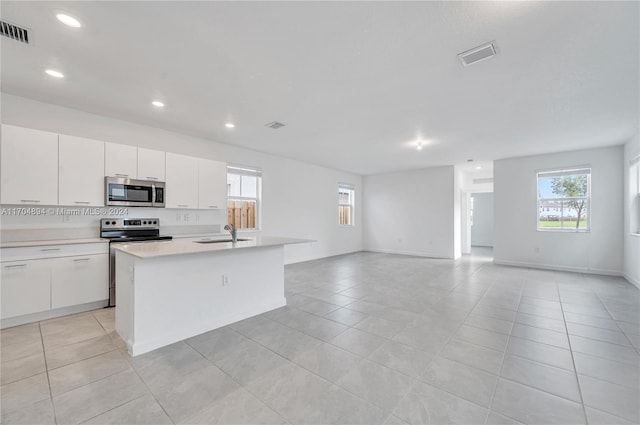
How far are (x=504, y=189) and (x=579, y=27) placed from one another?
5359 mm

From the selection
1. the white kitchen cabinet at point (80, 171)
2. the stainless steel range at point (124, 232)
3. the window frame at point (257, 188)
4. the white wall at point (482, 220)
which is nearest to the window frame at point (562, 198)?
the white wall at point (482, 220)

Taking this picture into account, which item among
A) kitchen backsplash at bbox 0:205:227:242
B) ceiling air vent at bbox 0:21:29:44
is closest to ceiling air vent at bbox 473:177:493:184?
kitchen backsplash at bbox 0:205:227:242

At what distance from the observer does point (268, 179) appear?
6105 mm

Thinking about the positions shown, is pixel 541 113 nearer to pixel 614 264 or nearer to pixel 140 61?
pixel 614 264

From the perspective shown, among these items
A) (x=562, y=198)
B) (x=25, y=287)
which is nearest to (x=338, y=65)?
(x=25, y=287)

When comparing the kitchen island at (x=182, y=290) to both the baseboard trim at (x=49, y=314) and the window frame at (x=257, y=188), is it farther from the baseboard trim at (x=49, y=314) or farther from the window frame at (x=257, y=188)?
the window frame at (x=257, y=188)

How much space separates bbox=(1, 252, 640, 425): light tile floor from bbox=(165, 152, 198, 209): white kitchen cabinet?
1781 mm

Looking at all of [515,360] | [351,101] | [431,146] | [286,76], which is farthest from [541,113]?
[286,76]

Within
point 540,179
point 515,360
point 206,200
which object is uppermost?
point 540,179

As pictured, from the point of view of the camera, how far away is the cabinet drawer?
2.87m

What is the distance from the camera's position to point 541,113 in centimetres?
372

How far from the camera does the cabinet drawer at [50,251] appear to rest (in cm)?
287

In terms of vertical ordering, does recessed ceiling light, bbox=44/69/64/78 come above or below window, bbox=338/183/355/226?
above

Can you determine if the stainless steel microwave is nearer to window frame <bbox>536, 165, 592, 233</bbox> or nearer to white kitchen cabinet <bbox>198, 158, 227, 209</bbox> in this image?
white kitchen cabinet <bbox>198, 158, 227, 209</bbox>
